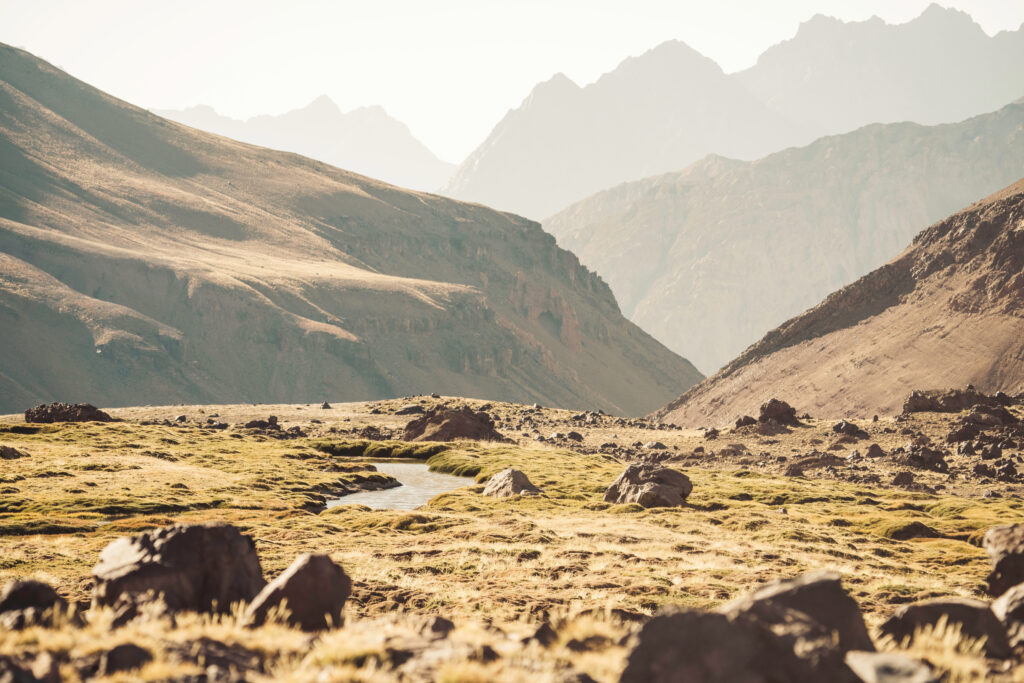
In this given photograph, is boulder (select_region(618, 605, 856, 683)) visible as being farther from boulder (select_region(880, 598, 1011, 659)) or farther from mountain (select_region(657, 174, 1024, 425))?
mountain (select_region(657, 174, 1024, 425))

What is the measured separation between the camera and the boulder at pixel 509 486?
197 feet

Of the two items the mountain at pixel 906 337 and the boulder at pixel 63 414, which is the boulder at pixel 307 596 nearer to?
the boulder at pixel 63 414

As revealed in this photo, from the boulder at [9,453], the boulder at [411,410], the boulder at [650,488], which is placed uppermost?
the boulder at [650,488]

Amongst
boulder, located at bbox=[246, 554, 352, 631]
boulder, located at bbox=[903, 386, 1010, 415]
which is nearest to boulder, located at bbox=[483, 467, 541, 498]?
boulder, located at bbox=[246, 554, 352, 631]

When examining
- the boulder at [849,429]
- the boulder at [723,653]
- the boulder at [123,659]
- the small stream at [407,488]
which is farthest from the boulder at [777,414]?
the boulder at [123,659]

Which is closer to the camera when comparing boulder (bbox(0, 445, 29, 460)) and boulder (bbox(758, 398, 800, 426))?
boulder (bbox(0, 445, 29, 460))

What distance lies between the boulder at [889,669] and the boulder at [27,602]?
15195 mm

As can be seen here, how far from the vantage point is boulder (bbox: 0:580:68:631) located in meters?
17.8

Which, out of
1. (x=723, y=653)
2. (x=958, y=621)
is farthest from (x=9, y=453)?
(x=958, y=621)

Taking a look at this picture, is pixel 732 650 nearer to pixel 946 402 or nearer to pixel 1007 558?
pixel 1007 558

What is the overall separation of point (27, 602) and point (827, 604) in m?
16.4

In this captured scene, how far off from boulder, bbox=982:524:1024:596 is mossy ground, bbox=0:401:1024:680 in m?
4.05

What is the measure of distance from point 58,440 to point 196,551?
73.5 m

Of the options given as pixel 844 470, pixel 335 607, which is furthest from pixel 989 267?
pixel 335 607
